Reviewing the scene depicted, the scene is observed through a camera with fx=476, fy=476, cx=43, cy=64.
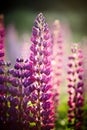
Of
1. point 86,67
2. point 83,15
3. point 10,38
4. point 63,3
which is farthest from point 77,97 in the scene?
point 83,15

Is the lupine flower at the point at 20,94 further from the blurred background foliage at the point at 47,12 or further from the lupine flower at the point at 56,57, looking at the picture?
the blurred background foliage at the point at 47,12

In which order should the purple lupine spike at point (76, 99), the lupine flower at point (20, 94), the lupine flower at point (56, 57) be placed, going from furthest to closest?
the lupine flower at point (56, 57) → the purple lupine spike at point (76, 99) → the lupine flower at point (20, 94)

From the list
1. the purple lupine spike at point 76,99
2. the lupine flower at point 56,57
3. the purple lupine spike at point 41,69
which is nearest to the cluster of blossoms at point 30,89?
the purple lupine spike at point 41,69

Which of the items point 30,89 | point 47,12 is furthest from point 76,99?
point 47,12

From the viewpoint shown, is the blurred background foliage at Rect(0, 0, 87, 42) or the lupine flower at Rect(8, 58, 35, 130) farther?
the blurred background foliage at Rect(0, 0, 87, 42)

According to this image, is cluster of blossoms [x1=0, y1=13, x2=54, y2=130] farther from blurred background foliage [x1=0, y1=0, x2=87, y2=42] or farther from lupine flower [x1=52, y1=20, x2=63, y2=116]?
blurred background foliage [x1=0, y1=0, x2=87, y2=42]

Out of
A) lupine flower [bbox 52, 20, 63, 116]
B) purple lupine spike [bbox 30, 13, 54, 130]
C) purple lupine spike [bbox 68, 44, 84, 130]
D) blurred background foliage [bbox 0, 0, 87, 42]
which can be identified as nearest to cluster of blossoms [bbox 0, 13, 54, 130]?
purple lupine spike [bbox 30, 13, 54, 130]

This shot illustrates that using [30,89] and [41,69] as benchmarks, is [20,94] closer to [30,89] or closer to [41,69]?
[30,89]
